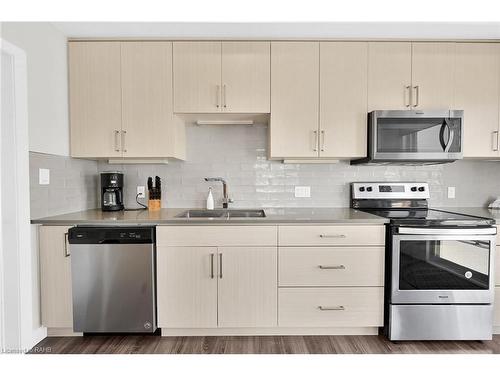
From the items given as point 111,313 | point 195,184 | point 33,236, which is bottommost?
point 111,313

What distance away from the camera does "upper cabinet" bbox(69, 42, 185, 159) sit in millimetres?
2431

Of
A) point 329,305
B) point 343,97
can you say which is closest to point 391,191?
point 343,97

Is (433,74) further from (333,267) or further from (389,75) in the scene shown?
(333,267)

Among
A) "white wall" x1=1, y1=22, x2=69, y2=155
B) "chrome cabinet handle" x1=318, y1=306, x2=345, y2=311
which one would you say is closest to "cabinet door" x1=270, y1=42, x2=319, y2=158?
"chrome cabinet handle" x1=318, y1=306, x2=345, y2=311

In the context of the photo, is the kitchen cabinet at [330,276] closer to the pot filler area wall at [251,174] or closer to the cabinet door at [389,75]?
the pot filler area wall at [251,174]

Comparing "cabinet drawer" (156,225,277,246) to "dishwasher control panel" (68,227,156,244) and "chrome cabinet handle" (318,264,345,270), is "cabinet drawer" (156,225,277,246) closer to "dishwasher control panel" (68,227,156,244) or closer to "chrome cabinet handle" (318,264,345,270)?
"dishwasher control panel" (68,227,156,244)

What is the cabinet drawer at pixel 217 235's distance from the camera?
214 centimetres

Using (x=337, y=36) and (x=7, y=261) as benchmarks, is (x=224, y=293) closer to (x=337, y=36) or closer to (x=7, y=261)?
(x=7, y=261)

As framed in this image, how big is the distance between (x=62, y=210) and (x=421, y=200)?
301 centimetres

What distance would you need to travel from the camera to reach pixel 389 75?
246 cm

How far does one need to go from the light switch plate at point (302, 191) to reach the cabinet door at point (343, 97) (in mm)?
436

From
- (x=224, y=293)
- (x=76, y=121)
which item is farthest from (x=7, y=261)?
(x=224, y=293)

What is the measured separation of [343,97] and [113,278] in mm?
2180

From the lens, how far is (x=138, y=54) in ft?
7.99
